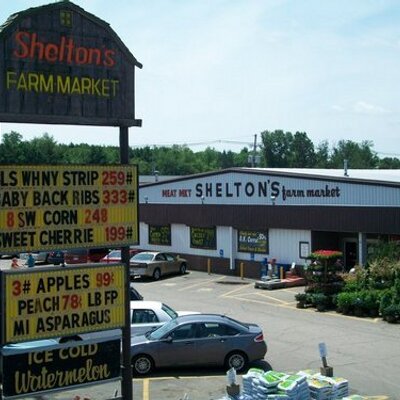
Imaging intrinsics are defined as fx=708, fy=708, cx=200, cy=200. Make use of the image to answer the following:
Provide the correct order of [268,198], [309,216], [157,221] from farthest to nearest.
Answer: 1. [157,221]
2. [268,198]
3. [309,216]

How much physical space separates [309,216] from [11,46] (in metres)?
26.0

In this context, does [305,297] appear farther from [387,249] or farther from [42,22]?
[42,22]

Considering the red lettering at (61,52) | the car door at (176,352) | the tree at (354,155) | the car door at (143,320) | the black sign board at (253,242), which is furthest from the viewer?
the tree at (354,155)

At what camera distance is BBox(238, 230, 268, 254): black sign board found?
3694cm

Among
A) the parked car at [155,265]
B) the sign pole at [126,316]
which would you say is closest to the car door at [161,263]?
the parked car at [155,265]

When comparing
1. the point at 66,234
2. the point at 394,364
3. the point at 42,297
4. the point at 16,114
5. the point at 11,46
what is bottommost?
the point at 394,364

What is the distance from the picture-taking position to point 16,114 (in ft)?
31.4

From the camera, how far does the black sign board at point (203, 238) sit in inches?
1585

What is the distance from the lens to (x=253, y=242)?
123 ft

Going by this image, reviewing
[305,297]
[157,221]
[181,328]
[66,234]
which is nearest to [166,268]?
[157,221]

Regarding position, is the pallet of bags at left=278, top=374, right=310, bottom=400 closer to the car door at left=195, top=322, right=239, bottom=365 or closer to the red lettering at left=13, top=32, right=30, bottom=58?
the car door at left=195, top=322, right=239, bottom=365

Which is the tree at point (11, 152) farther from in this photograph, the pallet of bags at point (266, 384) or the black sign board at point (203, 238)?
the black sign board at point (203, 238)

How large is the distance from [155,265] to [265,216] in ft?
21.1

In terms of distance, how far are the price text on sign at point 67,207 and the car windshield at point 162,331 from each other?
24.9 feet
